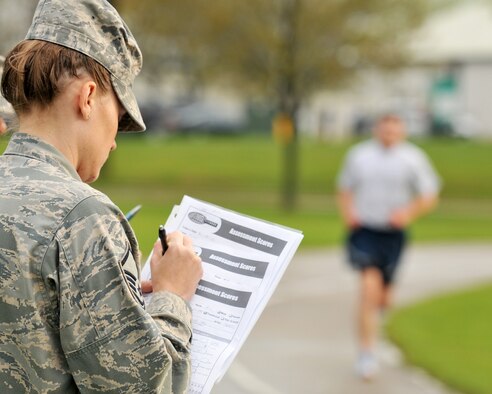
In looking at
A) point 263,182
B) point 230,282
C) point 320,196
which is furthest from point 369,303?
point 263,182

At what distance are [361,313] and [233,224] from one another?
5825 mm

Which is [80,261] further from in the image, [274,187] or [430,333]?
[274,187]

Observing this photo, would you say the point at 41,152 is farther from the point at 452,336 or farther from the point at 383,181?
the point at 452,336

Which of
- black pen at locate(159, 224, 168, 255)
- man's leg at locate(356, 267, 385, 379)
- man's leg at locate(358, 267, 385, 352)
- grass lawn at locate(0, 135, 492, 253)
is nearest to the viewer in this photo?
black pen at locate(159, 224, 168, 255)

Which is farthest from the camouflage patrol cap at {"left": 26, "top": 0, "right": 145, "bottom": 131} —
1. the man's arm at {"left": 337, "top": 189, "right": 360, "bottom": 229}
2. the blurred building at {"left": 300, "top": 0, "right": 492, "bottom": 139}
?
the blurred building at {"left": 300, "top": 0, "right": 492, "bottom": 139}

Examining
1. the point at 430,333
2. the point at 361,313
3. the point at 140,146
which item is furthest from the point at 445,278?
the point at 140,146

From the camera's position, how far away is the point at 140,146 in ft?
116

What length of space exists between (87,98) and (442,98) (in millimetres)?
48074

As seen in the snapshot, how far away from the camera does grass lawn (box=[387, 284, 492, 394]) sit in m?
7.52

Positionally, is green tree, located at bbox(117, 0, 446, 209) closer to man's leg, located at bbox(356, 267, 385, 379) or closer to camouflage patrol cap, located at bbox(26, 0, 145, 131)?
man's leg, located at bbox(356, 267, 385, 379)

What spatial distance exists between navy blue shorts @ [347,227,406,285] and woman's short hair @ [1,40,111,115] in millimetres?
6402

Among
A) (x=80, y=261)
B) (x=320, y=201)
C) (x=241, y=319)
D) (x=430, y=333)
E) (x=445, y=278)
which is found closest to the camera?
(x=80, y=261)

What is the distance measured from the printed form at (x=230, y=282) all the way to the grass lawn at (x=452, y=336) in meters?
4.93

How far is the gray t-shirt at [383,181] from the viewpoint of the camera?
847 centimetres
